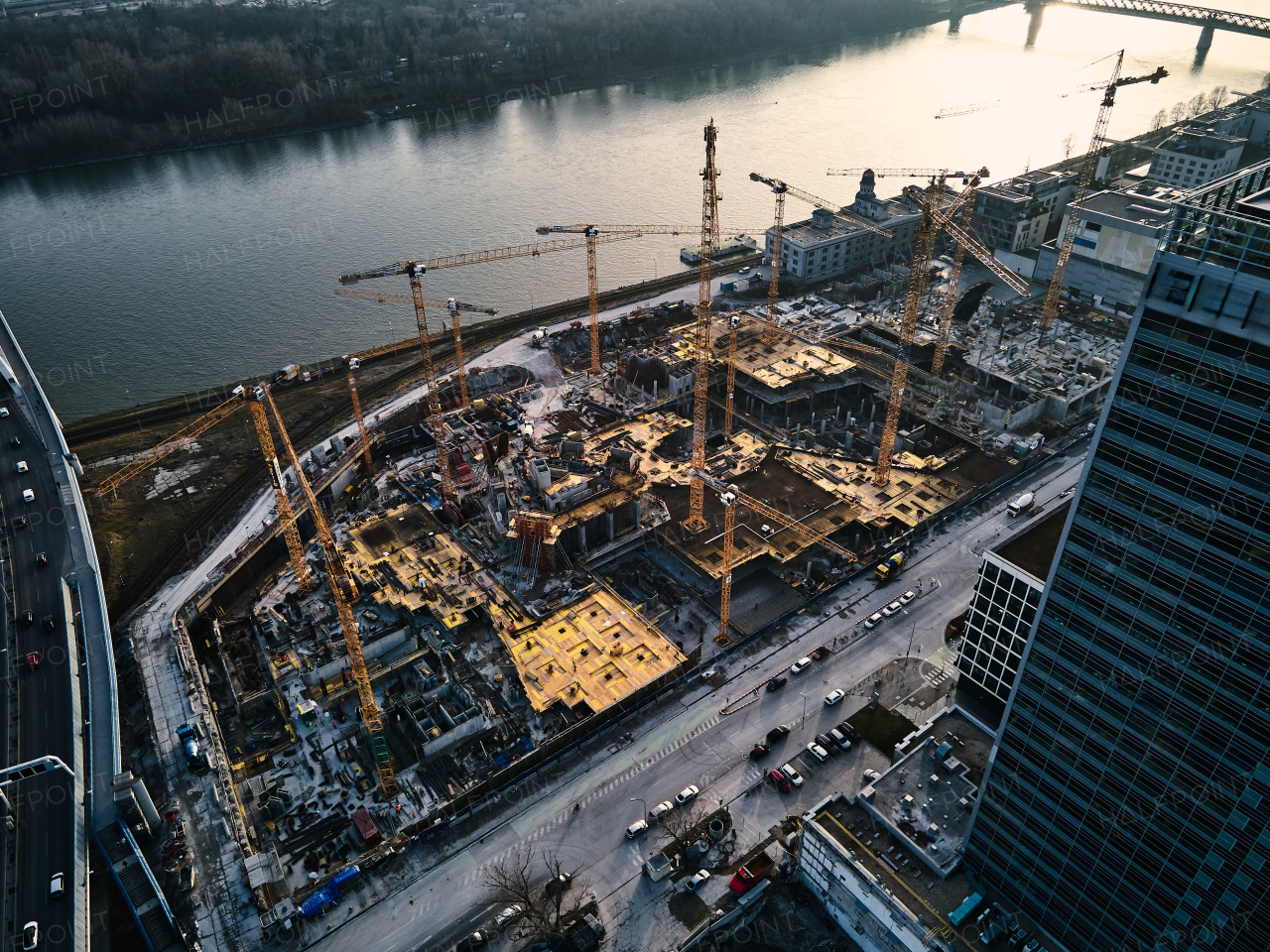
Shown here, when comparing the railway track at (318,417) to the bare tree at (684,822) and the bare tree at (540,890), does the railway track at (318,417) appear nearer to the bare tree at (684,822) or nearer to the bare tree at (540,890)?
the bare tree at (540,890)

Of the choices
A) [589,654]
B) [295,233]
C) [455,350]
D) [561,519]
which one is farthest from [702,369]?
[295,233]

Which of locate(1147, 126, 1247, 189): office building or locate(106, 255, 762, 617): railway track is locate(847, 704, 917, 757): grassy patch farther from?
locate(1147, 126, 1247, 189): office building

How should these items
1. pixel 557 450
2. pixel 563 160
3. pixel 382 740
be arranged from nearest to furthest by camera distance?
pixel 382 740 < pixel 557 450 < pixel 563 160

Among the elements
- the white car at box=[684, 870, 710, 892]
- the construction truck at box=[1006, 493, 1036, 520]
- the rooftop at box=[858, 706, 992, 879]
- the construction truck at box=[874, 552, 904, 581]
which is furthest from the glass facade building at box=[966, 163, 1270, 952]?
the construction truck at box=[1006, 493, 1036, 520]

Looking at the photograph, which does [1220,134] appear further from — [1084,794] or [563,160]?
[1084,794]

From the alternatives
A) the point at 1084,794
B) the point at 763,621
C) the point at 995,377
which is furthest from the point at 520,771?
the point at 995,377

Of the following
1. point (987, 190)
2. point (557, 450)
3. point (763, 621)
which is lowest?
point (763, 621)

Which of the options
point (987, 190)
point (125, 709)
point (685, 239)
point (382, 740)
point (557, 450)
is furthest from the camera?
point (685, 239)
